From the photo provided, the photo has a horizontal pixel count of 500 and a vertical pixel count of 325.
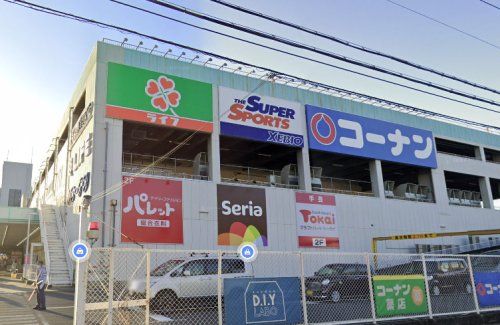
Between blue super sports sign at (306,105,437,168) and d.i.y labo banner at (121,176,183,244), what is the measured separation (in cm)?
977

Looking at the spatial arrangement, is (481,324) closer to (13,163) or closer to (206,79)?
(206,79)

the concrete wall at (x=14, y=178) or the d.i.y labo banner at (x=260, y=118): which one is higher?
the concrete wall at (x=14, y=178)

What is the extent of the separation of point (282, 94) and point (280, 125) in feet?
6.91

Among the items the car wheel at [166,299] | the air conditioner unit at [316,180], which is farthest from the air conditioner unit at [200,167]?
the car wheel at [166,299]

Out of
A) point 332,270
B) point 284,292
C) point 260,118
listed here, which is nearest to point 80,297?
point 284,292

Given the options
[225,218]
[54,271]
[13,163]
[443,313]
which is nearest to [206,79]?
[225,218]

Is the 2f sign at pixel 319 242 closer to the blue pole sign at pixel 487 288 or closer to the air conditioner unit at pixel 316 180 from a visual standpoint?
the air conditioner unit at pixel 316 180

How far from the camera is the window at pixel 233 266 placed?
15.1m

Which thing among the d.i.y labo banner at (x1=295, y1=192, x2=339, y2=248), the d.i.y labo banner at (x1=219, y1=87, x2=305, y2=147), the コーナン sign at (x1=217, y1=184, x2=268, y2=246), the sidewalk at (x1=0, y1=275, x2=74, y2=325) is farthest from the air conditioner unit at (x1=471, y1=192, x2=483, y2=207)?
the sidewalk at (x1=0, y1=275, x2=74, y2=325)

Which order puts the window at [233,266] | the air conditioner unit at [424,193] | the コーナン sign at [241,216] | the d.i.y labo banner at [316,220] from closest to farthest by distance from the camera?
1. the window at [233,266]
2. the コーナン sign at [241,216]
3. the d.i.y labo banner at [316,220]
4. the air conditioner unit at [424,193]

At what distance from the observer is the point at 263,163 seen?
3362 centimetres

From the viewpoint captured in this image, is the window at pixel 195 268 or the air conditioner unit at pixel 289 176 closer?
the window at pixel 195 268

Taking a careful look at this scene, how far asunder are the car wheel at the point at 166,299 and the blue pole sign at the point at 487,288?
8251 mm

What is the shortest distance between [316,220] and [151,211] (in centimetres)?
1008
